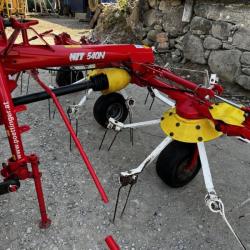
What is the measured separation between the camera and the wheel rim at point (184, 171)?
2.81 metres

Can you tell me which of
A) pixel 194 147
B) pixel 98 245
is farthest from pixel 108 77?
pixel 98 245

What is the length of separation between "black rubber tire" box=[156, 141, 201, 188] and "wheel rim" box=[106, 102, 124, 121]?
1.26 m

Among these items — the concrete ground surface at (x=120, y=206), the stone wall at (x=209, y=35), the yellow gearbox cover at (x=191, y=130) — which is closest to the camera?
the concrete ground surface at (x=120, y=206)

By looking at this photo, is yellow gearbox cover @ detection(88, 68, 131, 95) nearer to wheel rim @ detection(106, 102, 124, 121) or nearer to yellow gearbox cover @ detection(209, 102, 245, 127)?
wheel rim @ detection(106, 102, 124, 121)

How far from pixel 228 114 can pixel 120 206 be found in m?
1.22

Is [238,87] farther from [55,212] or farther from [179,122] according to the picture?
[55,212]

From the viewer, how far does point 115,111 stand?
396cm

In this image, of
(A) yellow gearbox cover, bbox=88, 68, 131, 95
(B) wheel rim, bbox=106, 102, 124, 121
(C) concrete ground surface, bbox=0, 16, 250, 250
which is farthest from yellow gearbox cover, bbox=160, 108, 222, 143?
(B) wheel rim, bbox=106, 102, 124, 121

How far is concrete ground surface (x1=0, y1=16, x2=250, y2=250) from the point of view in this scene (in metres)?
2.44

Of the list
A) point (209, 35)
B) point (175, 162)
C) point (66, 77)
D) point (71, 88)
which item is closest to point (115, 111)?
point (71, 88)

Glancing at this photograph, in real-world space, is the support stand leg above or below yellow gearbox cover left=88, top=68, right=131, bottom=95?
below

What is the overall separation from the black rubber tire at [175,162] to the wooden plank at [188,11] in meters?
3.47

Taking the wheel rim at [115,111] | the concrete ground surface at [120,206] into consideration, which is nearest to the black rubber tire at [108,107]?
the wheel rim at [115,111]

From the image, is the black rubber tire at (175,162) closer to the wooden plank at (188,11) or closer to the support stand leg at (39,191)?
the support stand leg at (39,191)
